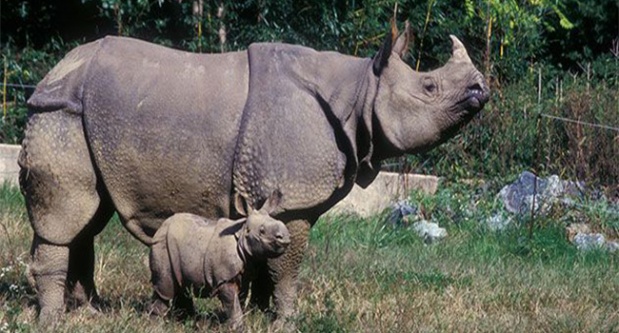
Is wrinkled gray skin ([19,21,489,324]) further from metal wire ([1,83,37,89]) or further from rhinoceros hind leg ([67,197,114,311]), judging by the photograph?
metal wire ([1,83,37,89])

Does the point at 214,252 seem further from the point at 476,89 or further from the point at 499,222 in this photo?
the point at 499,222

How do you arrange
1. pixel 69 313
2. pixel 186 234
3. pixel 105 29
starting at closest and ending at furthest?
pixel 186 234, pixel 69 313, pixel 105 29

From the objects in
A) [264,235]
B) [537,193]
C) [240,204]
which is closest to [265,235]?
[264,235]

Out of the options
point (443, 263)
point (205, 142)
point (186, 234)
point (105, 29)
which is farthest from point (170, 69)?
point (105, 29)

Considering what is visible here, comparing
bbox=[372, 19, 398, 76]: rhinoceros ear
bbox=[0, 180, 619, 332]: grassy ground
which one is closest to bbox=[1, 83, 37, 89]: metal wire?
bbox=[0, 180, 619, 332]: grassy ground

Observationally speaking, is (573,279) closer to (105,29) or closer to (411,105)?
(411,105)

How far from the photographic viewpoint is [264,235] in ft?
24.6

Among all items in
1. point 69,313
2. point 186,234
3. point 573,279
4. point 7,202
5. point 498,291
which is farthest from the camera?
point 7,202

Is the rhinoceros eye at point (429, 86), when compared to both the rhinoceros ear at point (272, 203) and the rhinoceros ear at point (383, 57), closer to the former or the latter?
the rhinoceros ear at point (383, 57)

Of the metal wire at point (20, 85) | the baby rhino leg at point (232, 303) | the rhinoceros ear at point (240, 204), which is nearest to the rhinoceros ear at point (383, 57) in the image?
the rhinoceros ear at point (240, 204)

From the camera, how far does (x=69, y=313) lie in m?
8.37

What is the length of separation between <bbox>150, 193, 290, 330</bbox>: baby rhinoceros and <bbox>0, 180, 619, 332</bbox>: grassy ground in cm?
22

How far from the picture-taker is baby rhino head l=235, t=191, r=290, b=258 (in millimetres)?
7488

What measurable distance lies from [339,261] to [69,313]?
8.45ft
